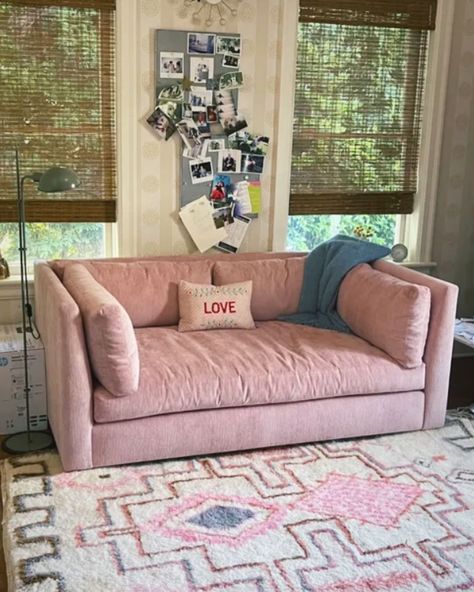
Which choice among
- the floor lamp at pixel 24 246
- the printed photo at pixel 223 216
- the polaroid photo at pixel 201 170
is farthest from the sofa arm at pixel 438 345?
the floor lamp at pixel 24 246

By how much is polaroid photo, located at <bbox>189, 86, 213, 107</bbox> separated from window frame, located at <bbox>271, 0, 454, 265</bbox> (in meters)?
0.40

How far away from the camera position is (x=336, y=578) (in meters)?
2.39

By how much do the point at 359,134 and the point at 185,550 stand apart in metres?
2.69

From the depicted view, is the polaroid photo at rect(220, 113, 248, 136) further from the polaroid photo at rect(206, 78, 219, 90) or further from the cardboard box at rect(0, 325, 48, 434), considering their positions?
the cardboard box at rect(0, 325, 48, 434)

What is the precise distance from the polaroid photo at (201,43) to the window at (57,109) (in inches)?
15.6

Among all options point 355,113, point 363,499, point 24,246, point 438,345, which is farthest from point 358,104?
point 363,499

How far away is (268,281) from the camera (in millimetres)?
3881

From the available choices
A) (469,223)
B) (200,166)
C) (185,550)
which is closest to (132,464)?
(185,550)

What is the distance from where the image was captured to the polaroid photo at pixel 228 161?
159 inches

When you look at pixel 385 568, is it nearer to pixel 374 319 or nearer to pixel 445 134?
pixel 374 319

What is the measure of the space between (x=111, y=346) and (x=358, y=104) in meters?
2.21

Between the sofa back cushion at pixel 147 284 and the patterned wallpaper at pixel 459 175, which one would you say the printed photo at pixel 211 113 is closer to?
the sofa back cushion at pixel 147 284

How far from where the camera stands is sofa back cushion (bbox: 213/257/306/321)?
12.6 feet

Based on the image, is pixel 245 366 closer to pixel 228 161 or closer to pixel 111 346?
pixel 111 346
